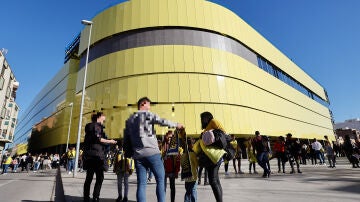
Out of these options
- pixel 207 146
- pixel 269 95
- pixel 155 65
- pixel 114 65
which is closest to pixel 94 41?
pixel 114 65

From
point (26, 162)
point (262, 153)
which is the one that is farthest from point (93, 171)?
point (26, 162)

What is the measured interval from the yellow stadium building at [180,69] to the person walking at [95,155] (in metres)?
17.6

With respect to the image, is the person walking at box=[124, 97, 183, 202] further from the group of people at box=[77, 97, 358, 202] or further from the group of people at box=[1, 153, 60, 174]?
the group of people at box=[1, 153, 60, 174]

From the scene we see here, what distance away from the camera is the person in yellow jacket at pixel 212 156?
3.04m

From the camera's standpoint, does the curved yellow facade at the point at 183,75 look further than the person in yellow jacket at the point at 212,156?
Yes

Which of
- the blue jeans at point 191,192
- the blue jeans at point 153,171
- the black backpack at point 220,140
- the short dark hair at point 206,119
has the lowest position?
the blue jeans at point 191,192

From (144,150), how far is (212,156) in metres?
1.00

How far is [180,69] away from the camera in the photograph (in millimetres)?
22719

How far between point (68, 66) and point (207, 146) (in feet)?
129

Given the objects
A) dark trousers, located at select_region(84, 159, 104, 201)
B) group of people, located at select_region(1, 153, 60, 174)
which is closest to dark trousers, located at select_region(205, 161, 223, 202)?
dark trousers, located at select_region(84, 159, 104, 201)

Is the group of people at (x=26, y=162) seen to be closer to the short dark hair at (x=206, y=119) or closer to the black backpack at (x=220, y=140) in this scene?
the short dark hair at (x=206, y=119)

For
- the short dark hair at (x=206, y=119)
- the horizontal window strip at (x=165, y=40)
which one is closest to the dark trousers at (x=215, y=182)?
the short dark hair at (x=206, y=119)

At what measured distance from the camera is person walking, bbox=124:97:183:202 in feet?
9.12

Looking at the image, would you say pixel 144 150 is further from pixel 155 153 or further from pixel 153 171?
pixel 153 171
